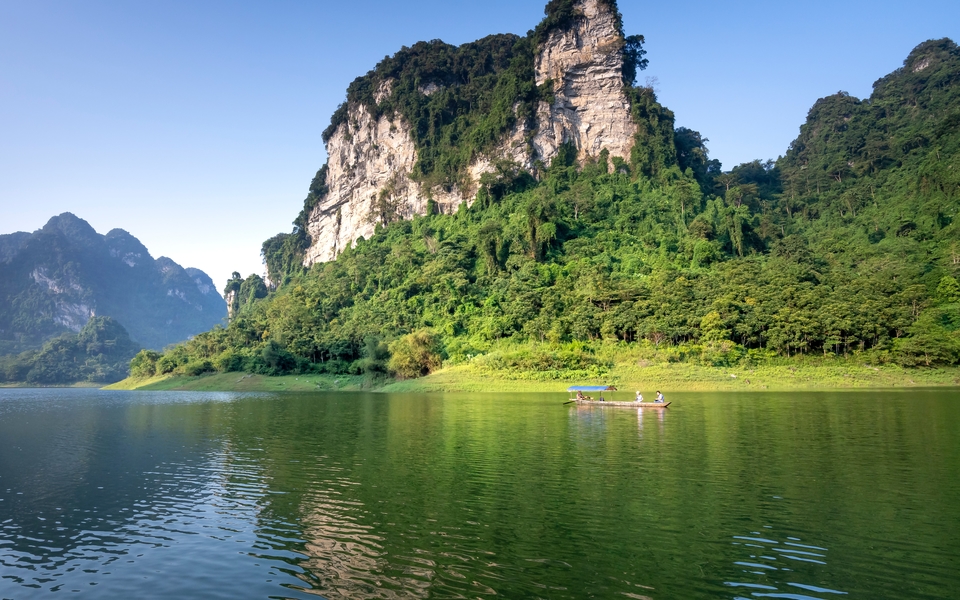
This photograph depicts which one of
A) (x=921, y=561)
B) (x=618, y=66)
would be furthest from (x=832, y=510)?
(x=618, y=66)

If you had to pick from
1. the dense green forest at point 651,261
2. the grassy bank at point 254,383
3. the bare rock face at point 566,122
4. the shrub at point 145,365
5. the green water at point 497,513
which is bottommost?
the grassy bank at point 254,383

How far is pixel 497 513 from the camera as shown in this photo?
1337cm

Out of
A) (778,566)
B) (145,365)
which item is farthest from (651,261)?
(145,365)

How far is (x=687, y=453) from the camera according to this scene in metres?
20.6

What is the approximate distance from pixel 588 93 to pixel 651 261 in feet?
141

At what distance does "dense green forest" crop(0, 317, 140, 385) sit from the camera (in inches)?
5669

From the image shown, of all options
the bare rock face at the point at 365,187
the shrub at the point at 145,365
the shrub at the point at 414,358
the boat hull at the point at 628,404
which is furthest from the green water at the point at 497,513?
the bare rock face at the point at 365,187

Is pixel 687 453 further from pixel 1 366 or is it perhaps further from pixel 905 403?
pixel 1 366

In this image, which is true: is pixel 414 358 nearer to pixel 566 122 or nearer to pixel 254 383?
pixel 254 383

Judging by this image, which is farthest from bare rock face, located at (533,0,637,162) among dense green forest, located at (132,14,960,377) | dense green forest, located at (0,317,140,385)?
dense green forest, located at (0,317,140,385)

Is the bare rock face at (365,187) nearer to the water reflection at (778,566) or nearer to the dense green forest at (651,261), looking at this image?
the dense green forest at (651,261)

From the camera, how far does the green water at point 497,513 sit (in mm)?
9492

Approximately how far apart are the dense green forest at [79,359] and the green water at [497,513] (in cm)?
14934

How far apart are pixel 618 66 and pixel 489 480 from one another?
10596cm
